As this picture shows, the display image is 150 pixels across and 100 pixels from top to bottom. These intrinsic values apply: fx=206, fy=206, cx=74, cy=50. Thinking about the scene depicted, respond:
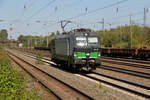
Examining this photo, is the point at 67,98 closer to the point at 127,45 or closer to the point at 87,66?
the point at 87,66

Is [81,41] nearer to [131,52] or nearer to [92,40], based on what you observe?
[92,40]

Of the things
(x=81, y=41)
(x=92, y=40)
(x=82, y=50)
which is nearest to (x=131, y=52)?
(x=92, y=40)

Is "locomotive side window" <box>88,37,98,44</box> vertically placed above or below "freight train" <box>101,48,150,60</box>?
above

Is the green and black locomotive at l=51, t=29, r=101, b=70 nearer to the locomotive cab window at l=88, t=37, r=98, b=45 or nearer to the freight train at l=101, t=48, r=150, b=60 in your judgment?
the locomotive cab window at l=88, t=37, r=98, b=45

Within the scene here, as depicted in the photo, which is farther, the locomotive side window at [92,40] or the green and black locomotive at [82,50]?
the locomotive side window at [92,40]

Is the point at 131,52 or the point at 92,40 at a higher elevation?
the point at 92,40

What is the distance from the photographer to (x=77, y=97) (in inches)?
344

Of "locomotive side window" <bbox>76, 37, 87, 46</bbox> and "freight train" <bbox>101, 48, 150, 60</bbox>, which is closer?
"locomotive side window" <bbox>76, 37, 87, 46</bbox>

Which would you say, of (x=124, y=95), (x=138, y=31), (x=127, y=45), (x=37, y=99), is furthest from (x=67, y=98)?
(x=138, y=31)

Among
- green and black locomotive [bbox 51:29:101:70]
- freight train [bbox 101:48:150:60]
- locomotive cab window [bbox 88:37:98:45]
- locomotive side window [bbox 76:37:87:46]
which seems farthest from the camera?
freight train [bbox 101:48:150:60]

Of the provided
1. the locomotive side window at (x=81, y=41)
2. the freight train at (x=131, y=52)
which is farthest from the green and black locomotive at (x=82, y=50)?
the freight train at (x=131, y=52)

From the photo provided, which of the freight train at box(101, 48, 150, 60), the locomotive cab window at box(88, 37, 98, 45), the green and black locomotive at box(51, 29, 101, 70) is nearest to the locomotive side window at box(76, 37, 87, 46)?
the green and black locomotive at box(51, 29, 101, 70)

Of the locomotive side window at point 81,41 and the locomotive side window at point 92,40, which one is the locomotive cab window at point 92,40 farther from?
the locomotive side window at point 81,41

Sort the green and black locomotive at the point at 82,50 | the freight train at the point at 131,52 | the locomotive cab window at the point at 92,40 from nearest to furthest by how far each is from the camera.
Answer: the green and black locomotive at the point at 82,50 < the locomotive cab window at the point at 92,40 < the freight train at the point at 131,52
